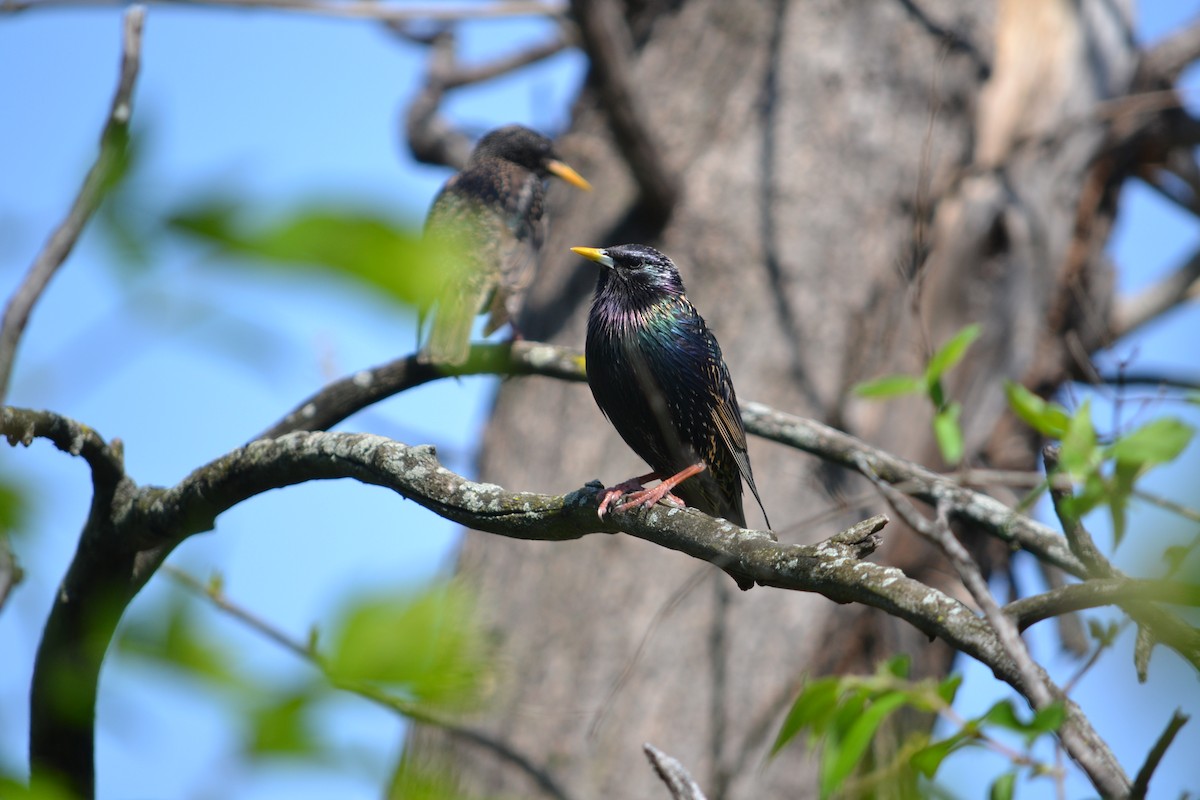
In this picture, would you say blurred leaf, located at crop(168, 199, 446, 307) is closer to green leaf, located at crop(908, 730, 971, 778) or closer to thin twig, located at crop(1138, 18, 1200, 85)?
green leaf, located at crop(908, 730, 971, 778)

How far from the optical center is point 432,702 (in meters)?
1.04

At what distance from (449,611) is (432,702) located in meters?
0.14

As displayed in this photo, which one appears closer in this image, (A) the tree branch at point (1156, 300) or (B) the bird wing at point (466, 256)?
(B) the bird wing at point (466, 256)

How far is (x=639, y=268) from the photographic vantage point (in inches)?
151

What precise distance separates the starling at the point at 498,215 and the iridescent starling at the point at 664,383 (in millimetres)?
859

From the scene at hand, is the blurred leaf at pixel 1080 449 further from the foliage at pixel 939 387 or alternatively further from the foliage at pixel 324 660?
the foliage at pixel 324 660

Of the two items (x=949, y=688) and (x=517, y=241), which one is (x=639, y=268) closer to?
(x=517, y=241)

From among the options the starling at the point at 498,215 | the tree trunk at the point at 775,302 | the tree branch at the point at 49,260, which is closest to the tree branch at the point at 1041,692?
the tree branch at the point at 49,260

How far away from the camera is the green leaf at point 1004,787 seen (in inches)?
88.2

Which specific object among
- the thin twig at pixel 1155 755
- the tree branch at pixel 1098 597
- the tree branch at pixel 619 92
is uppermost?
the tree branch at pixel 619 92

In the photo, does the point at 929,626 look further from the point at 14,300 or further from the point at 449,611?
the point at 14,300

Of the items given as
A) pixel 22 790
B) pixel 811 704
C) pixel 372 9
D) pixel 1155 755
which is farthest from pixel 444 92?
pixel 22 790

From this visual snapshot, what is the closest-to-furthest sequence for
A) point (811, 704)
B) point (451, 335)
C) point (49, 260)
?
point (811, 704)
point (49, 260)
point (451, 335)

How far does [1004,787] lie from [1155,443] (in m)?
0.77
